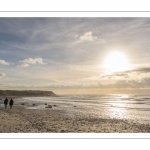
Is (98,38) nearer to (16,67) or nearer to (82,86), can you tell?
(82,86)

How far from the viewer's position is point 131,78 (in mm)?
13641

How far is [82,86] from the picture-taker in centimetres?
1526

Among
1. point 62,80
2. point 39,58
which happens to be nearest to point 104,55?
point 62,80

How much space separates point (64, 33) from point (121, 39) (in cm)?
426
